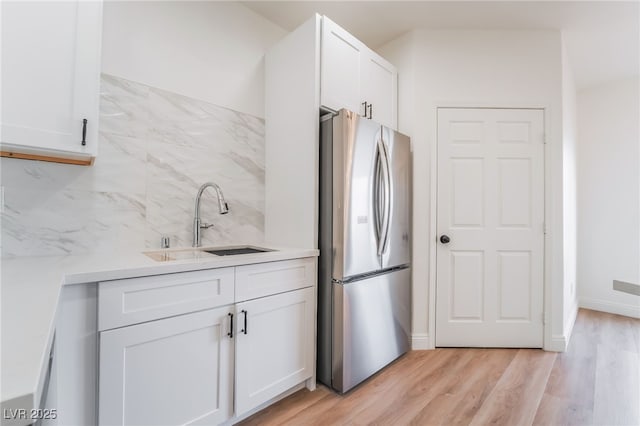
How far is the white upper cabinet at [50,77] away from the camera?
3.93ft

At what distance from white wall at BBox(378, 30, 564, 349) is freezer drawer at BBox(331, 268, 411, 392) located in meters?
0.29

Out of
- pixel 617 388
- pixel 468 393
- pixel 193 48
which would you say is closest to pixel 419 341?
pixel 468 393

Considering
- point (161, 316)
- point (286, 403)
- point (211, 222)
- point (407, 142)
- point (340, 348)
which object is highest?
point (407, 142)

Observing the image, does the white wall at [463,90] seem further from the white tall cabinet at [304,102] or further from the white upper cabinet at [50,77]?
the white upper cabinet at [50,77]

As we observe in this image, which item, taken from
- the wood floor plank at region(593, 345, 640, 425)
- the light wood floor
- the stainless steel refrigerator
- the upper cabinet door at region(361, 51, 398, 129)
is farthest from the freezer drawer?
the upper cabinet door at region(361, 51, 398, 129)

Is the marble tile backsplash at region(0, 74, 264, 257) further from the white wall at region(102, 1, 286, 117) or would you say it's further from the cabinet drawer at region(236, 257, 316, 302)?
the cabinet drawer at region(236, 257, 316, 302)

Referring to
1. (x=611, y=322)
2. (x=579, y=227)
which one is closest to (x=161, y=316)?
(x=611, y=322)

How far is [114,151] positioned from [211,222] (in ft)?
2.32

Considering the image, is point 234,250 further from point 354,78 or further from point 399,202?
point 354,78

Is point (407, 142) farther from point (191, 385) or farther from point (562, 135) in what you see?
point (191, 385)

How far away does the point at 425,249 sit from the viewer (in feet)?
8.63

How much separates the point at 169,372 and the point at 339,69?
2.06 metres

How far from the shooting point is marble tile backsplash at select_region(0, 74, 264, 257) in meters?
1.50

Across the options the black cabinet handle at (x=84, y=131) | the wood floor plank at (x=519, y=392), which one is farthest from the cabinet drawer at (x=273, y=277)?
the wood floor plank at (x=519, y=392)
